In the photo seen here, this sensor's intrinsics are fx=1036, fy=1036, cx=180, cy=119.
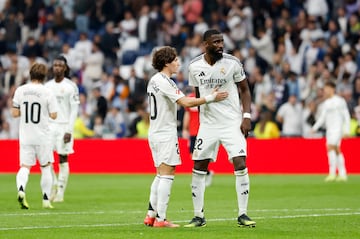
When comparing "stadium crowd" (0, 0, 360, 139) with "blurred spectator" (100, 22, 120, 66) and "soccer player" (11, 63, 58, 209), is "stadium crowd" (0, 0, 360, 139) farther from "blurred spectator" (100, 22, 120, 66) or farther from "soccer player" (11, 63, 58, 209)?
"soccer player" (11, 63, 58, 209)

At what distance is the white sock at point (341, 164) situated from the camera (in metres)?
26.5

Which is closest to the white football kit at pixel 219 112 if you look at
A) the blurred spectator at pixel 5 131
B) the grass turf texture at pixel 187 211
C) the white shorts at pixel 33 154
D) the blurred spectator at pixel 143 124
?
the grass turf texture at pixel 187 211

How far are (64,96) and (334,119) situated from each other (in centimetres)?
955

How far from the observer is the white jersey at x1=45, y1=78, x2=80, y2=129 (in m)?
19.7

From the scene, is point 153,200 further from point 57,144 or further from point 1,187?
point 1,187

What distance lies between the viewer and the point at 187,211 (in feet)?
56.6

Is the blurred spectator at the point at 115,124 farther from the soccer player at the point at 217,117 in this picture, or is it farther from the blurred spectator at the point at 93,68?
the soccer player at the point at 217,117

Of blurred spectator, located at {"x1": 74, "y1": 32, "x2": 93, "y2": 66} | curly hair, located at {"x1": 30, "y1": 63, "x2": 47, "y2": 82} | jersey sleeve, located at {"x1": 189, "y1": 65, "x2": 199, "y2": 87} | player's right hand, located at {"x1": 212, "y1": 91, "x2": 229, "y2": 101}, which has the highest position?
blurred spectator, located at {"x1": 74, "y1": 32, "x2": 93, "y2": 66}

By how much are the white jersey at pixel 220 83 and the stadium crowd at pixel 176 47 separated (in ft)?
53.5

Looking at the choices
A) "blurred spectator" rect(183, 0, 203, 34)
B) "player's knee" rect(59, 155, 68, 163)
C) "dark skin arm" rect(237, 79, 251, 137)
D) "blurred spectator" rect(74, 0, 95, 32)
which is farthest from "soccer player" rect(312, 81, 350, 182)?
"blurred spectator" rect(74, 0, 95, 32)

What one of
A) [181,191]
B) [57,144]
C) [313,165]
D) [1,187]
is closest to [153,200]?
[57,144]

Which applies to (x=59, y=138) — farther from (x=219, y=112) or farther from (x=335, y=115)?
(x=335, y=115)

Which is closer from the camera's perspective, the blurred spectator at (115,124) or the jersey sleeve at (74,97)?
the jersey sleeve at (74,97)

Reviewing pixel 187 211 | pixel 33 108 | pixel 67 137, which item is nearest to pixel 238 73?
pixel 187 211
